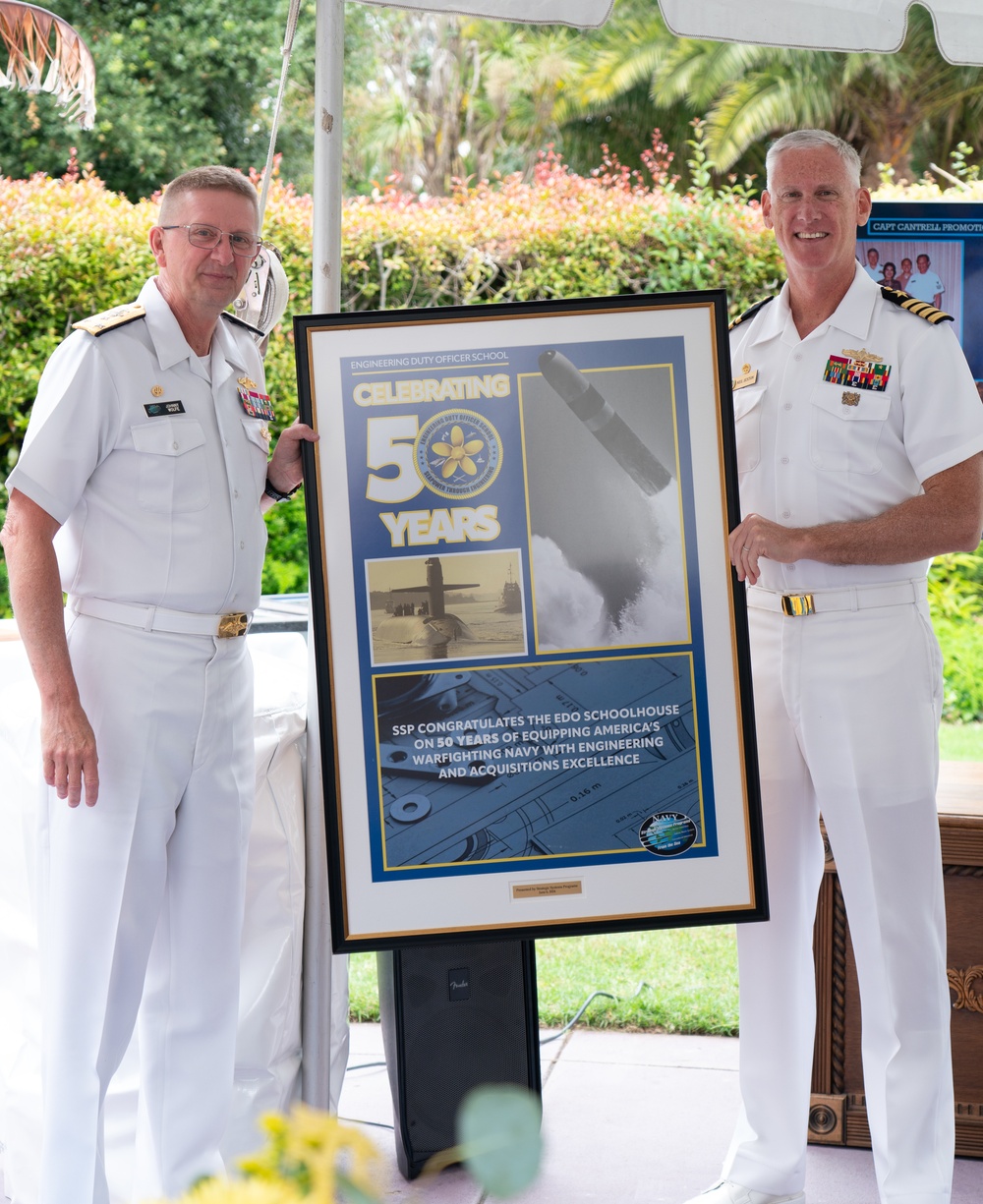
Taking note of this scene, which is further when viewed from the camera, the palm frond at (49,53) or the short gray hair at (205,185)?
the palm frond at (49,53)

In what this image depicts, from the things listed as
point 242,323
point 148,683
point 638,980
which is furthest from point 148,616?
point 638,980

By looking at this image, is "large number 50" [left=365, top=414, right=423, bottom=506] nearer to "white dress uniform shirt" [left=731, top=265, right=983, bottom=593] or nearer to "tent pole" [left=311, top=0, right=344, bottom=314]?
"tent pole" [left=311, top=0, right=344, bottom=314]

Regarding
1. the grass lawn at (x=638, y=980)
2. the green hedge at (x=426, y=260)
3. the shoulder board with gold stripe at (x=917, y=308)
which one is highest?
the green hedge at (x=426, y=260)

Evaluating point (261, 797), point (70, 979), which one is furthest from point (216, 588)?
point (70, 979)

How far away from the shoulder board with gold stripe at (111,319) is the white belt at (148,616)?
0.48 meters

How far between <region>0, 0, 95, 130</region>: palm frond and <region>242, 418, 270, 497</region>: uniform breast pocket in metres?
2.95

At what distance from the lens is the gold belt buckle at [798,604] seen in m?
2.43

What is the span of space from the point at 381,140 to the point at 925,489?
530 inches

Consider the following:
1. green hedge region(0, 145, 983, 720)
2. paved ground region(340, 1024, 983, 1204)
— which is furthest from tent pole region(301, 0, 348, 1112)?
green hedge region(0, 145, 983, 720)

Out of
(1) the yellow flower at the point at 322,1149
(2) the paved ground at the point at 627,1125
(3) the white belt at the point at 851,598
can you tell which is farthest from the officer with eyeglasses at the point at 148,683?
(1) the yellow flower at the point at 322,1149

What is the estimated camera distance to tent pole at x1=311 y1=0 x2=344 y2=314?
250 centimetres

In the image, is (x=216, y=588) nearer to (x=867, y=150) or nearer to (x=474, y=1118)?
(x=474, y=1118)

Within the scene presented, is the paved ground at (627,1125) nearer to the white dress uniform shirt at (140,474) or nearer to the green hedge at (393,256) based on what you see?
the white dress uniform shirt at (140,474)

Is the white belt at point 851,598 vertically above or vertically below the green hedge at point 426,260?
below
